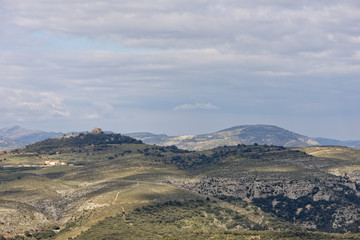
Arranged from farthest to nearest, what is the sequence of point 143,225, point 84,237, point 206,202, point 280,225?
1. point 206,202
2. point 280,225
3. point 143,225
4. point 84,237

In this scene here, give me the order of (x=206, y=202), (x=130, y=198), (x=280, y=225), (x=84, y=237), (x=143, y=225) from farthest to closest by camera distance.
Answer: (x=206, y=202) → (x=130, y=198) → (x=280, y=225) → (x=143, y=225) → (x=84, y=237)

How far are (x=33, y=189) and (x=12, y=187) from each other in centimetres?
887

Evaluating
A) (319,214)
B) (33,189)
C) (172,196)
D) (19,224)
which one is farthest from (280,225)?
(33,189)

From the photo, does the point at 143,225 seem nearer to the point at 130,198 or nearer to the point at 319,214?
the point at 130,198

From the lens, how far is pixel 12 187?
19662 centimetres

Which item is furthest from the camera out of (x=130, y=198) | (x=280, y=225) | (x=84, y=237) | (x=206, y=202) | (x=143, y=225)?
(x=206, y=202)

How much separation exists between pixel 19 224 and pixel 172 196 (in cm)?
5994

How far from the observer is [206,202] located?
188875 millimetres

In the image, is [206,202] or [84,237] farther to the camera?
[206,202]

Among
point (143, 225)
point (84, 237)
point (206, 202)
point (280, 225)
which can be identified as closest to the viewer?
point (84, 237)

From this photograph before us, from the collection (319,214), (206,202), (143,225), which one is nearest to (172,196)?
(206,202)

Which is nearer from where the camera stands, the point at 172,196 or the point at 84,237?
the point at 84,237

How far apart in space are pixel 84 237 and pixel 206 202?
229 ft

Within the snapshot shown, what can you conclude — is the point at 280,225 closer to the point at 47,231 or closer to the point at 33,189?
the point at 47,231
